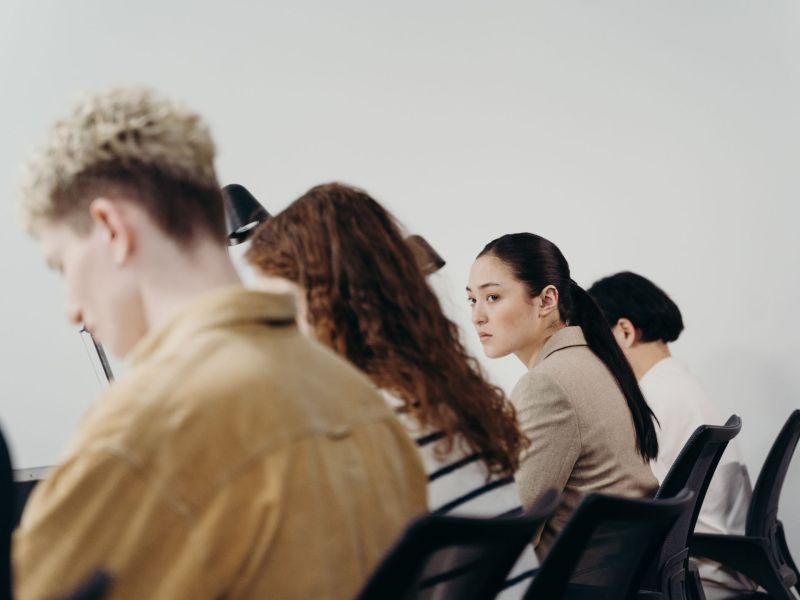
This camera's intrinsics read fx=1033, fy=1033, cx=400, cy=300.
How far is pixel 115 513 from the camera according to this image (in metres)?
0.77

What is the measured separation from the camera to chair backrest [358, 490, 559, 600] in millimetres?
810

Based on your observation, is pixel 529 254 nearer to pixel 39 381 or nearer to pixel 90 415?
pixel 90 415

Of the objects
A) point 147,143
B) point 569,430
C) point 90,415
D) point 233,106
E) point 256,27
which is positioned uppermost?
point 256,27

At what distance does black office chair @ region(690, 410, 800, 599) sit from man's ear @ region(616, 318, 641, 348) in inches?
27.9

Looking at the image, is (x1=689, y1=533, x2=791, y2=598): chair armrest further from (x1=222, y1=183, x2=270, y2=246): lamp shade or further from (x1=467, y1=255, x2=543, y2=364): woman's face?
(x1=222, y1=183, x2=270, y2=246): lamp shade

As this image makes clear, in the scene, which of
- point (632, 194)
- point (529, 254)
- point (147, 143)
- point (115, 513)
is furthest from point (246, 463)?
point (632, 194)

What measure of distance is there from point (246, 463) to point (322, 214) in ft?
2.39

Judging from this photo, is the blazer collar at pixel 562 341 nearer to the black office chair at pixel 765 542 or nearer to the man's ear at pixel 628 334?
the black office chair at pixel 765 542

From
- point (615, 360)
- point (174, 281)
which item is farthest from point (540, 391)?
point (174, 281)

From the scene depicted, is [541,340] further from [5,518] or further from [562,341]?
[5,518]

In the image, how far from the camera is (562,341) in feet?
7.64

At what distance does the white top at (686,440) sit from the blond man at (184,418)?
2060 mm

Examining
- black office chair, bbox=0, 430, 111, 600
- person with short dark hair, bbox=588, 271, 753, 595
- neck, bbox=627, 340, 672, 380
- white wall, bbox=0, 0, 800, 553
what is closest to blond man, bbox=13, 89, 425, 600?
black office chair, bbox=0, 430, 111, 600

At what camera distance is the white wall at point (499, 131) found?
375 centimetres
